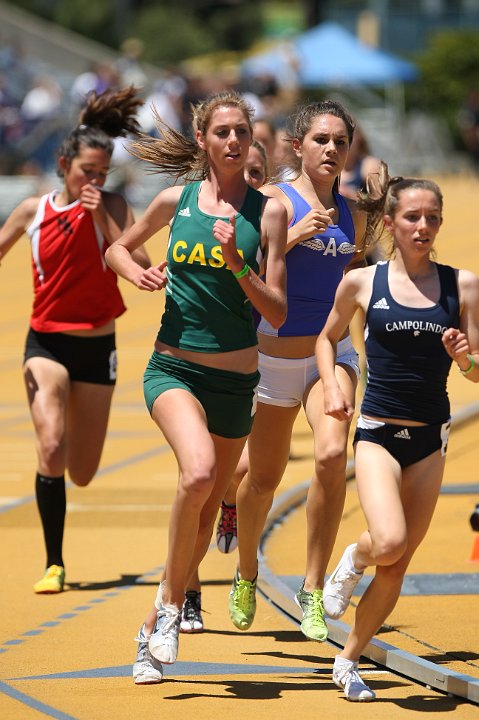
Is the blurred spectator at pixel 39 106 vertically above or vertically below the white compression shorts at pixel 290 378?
above

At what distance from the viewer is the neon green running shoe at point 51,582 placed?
891cm

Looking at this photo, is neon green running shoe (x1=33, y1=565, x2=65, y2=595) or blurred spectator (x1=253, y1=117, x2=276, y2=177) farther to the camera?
blurred spectator (x1=253, y1=117, x2=276, y2=177)

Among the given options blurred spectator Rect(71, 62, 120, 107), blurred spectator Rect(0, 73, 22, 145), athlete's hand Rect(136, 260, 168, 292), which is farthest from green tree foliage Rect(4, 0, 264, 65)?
athlete's hand Rect(136, 260, 168, 292)

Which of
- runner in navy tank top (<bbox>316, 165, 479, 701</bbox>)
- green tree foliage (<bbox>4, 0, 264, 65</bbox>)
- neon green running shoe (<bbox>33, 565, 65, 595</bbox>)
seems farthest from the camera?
green tree foliage (<bbox>4, 0, 264, 65</bbox>)

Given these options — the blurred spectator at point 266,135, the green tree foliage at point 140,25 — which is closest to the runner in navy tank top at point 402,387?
the blurred spectator at point 266,135

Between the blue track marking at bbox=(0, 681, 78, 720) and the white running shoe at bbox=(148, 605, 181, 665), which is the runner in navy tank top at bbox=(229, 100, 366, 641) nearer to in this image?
the white running shoe at bbox=(148, 605, 181, 665)

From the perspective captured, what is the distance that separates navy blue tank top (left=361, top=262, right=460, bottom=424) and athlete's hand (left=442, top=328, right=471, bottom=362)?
0.26 meters

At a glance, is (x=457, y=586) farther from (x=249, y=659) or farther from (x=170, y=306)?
(x=170, y=306)

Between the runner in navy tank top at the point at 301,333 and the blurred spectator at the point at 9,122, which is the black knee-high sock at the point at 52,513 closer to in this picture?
the runner in navy tank top at the point at 301,333

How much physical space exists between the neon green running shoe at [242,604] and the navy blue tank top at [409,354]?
1.34 metres

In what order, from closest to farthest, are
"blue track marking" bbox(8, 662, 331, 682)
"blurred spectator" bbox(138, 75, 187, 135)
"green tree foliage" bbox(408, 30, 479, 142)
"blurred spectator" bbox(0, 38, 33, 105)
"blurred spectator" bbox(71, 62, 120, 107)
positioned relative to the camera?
"blue track marking" bbox(8, 662, 331, 682)
"blurred spectator" bbox(138, 75, 187, 135)
"blurred spectator" bbox(71, 62, 120, 107)
"blurred spectator" bbox(0, 38, 33, 105)
"green tree foliage" bbox(408, 30, 479, 142)

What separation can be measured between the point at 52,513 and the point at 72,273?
1339mm

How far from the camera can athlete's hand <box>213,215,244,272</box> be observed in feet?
21.6

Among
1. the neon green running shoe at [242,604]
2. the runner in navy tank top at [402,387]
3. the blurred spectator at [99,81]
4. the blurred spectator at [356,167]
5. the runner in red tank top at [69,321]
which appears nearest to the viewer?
the runner in navy tank top at [402,387]
